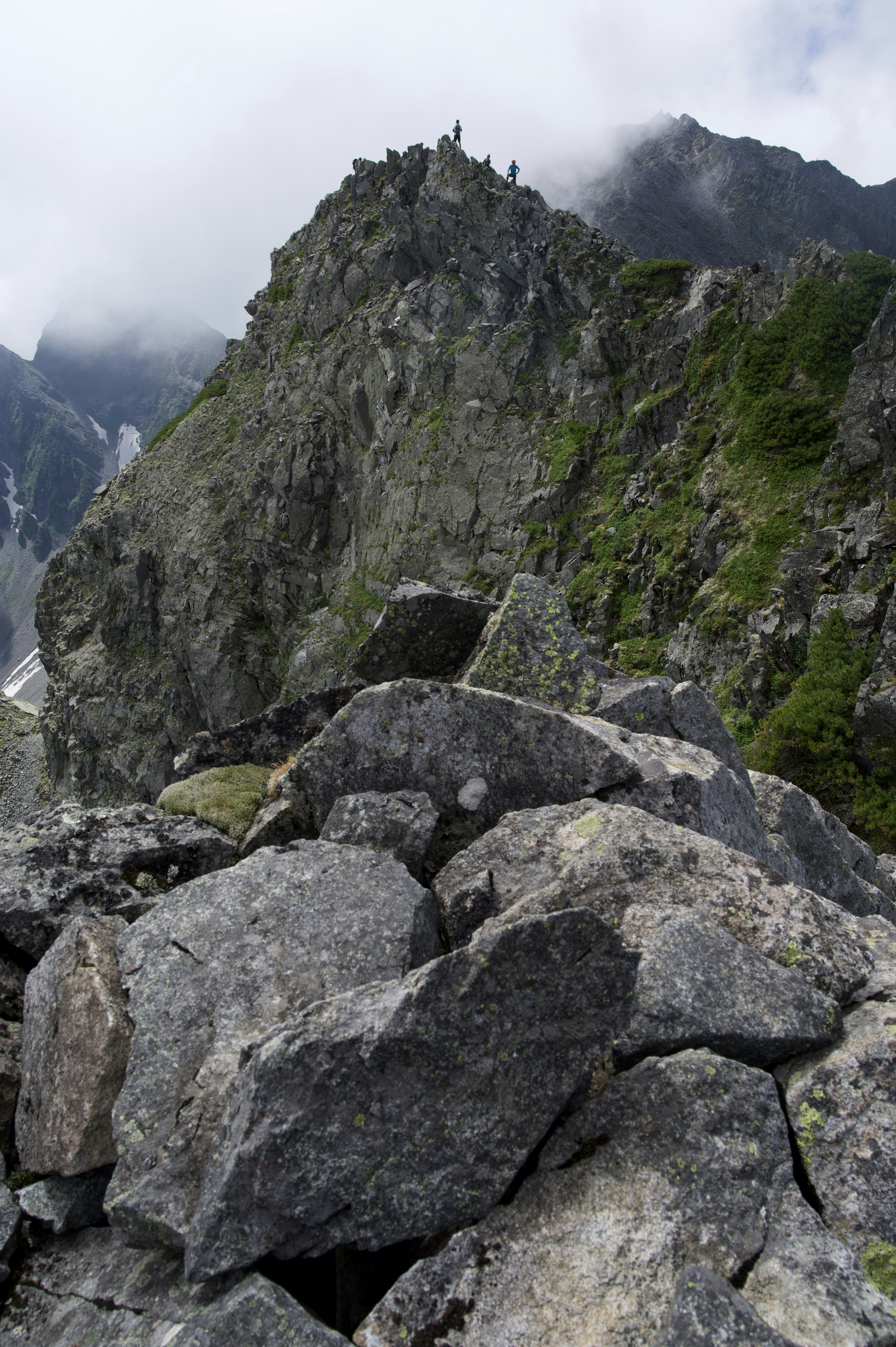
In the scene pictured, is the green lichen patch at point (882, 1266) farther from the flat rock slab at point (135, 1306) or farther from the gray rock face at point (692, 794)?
the gray rock face at point (692, 794)

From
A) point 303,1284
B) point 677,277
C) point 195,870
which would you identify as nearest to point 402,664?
point 195,870

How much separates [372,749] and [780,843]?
22.1ft

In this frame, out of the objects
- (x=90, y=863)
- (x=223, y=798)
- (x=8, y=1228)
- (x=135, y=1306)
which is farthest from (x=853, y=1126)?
(x=90, y=863)

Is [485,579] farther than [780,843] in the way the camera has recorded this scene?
Yes

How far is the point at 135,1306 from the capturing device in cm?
459

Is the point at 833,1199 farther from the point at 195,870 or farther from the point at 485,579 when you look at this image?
the point at 485,579

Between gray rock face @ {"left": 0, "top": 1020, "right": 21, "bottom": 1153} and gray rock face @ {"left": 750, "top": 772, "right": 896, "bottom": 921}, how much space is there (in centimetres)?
1047

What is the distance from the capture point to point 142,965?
6.34m

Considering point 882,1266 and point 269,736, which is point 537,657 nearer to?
point 269,736

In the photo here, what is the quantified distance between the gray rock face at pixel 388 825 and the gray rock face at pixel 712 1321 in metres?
4.52

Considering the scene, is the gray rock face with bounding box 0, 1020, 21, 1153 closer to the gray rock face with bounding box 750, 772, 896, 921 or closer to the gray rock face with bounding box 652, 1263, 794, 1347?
the gray rock face with bounding box 652, 1263, 794, 1347

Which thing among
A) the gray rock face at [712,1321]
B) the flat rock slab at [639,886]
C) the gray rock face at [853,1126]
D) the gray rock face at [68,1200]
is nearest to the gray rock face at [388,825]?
the flat rock slab at [639,886]

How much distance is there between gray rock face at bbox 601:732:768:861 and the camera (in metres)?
8.09

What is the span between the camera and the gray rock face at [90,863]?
7.64 meters
